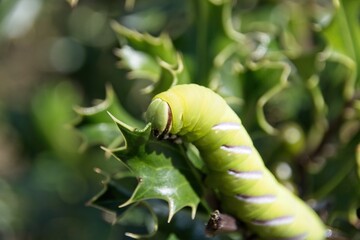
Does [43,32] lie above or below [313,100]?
below

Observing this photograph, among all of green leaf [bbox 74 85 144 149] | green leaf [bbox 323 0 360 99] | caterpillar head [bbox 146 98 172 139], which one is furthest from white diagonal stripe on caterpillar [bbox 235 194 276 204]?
green leaf [bbox 323 0 360 99]

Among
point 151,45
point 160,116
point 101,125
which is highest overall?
point 160,116

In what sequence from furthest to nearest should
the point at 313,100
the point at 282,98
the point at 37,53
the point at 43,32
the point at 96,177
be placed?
the point at 37,53, the point at 43,32, the point at 96,177, the point at 282,98, the point at 313,100

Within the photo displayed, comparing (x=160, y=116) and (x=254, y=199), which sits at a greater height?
(x=160, y=116)

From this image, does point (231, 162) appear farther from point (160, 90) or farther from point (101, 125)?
point (101, 125)

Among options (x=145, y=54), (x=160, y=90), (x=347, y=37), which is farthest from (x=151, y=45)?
(x=347, y=37)

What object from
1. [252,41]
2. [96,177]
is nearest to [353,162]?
[252,41]

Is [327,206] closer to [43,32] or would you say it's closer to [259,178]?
[259,178]
